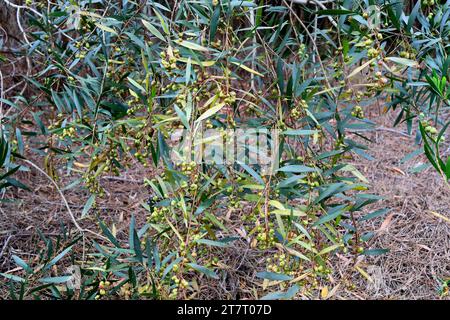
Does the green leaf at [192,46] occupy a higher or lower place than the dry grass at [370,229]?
higher

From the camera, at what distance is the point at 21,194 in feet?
7.68

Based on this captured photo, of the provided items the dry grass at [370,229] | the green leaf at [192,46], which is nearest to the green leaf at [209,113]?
the green leaf at [192,46]

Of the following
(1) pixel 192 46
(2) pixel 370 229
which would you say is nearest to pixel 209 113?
(1) pixel 192 46

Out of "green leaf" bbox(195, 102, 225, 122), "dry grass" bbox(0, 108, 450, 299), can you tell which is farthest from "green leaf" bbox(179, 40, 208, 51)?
"dry grass" bbox(0, 108, 450, 299)

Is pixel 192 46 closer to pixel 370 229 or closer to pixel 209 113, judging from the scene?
pixel 209 113

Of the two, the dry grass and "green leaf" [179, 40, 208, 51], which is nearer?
"green leaf" [179, 40, 208, 51]

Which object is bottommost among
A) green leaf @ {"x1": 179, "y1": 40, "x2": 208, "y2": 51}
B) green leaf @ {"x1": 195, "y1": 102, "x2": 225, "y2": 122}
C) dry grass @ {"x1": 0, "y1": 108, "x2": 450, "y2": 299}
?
dry grass @ {"x1": 0, "y1": 108, "x2": 450, "y2": 299}

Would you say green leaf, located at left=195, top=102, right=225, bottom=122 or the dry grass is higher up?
green leaf, located at left=195, top=102, right=225, bottom=122

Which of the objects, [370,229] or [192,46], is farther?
[370,229]

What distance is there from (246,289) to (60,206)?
3.02 ft

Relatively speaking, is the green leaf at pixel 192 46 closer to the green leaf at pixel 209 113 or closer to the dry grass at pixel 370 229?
the green leaf at pixel 209 113

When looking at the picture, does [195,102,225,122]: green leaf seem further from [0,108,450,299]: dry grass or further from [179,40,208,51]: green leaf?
[0,108,450,299]: dry grass

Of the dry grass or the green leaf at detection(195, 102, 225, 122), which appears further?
the dry grass
